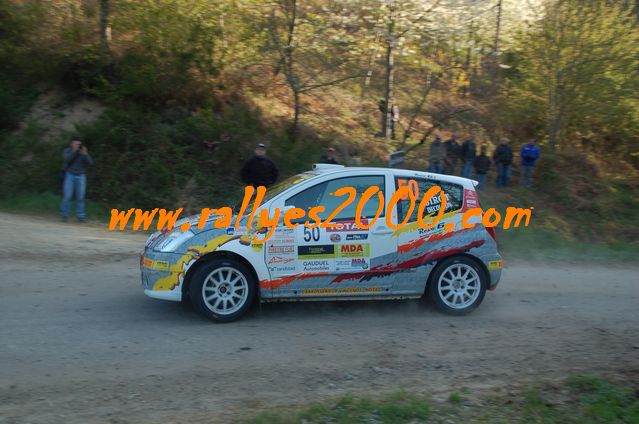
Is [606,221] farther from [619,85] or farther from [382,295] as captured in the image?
[382,295]

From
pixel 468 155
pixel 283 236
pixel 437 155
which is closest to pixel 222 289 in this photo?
pixel 283 236

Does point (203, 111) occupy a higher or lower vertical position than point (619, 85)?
lower

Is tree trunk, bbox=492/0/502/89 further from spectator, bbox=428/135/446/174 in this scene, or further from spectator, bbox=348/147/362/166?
spectator, bbox=348/147/362/166

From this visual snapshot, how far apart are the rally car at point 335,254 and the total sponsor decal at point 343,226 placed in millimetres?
11

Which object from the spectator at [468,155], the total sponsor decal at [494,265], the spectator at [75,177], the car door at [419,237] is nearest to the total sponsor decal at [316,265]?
the car door at [419,237]

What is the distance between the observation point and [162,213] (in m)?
15.1

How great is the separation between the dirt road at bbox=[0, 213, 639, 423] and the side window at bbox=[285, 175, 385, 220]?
4.20 ft

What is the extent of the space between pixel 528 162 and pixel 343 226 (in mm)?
12424

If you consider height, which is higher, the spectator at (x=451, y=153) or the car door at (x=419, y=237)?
the spectator at (x=451, y=153)

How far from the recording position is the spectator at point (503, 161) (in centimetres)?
1870

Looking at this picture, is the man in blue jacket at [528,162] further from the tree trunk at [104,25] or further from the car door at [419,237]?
the tree trunk at [104,25]

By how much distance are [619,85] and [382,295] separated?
14908 mm

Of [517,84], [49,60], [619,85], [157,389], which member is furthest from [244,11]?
[157,389]

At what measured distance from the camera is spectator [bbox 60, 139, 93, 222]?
14109mm
